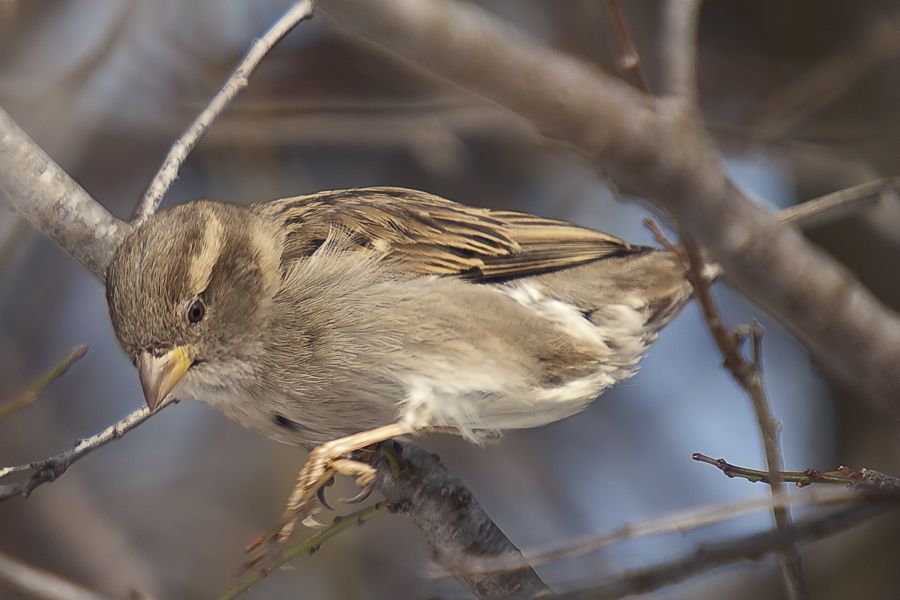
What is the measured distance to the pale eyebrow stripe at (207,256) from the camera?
340 centimetres

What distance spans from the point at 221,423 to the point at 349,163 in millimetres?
1723

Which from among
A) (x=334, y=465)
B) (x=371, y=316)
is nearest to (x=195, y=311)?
(x=371, y=316)

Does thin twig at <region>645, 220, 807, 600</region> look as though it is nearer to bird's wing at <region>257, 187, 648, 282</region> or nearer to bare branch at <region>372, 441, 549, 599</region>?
bare branch at <region>372, 441, 549, 599</region>

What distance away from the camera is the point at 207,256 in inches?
138

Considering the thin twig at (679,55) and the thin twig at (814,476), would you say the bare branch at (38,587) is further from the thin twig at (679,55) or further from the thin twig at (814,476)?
the thin twig at (679,55)

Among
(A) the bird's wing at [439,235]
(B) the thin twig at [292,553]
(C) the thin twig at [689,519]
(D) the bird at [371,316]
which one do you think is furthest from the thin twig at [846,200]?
(B) the thin twig at [292,553]

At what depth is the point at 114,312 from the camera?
131 inches

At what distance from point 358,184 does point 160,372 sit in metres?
3.65

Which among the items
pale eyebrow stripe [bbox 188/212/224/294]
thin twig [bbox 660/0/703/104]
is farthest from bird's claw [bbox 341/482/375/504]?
thin twig [bbox 660/0/703/104]

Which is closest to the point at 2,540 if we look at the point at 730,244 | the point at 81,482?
the point at 81,482

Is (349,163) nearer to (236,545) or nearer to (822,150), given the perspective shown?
(236,545)

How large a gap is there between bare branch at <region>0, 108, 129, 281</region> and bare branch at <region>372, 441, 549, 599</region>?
107cm

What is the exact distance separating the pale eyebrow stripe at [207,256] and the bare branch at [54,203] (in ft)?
0.89

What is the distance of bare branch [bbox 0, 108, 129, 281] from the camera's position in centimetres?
348
